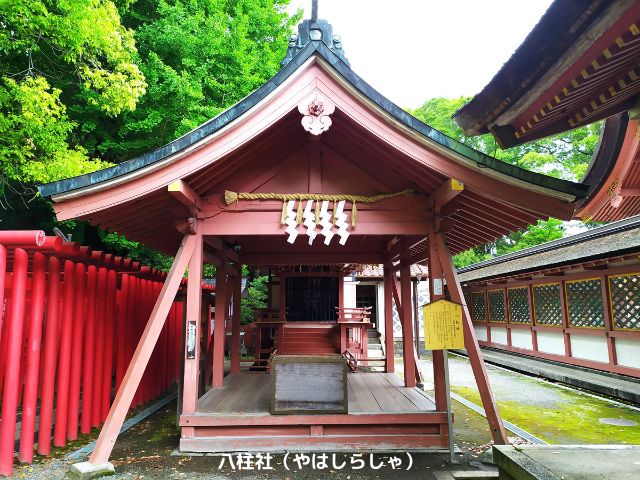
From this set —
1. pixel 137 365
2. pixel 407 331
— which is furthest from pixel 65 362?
pixel 407 331

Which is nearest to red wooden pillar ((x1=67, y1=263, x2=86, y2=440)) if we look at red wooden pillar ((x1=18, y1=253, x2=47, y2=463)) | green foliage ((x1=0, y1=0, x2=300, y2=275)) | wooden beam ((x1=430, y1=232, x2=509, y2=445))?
red wooden pillar ((x1=18, y1=253, x2=47, y2=463))

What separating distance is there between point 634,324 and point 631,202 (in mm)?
6202

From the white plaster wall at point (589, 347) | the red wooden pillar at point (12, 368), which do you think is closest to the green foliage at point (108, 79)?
the red wooden pillar at point (12, 368)

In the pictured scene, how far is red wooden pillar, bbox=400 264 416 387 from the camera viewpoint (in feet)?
23.9

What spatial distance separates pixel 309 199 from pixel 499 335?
1431 cm

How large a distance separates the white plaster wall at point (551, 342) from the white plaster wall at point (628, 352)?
7.76 ft

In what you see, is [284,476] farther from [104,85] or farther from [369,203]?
[104,85]

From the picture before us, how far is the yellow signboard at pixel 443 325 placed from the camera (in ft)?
15.6

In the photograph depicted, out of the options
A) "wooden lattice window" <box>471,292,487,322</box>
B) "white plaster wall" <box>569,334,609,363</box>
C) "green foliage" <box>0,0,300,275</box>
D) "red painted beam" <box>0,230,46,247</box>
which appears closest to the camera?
"red painted beam" <box>0,230,46,247</box>

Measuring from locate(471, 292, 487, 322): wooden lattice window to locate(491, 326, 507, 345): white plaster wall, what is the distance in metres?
0.89

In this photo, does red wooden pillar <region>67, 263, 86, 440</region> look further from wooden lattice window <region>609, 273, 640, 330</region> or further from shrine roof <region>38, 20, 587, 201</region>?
wooden lattice window <region>609, 273, 640, 330</region>

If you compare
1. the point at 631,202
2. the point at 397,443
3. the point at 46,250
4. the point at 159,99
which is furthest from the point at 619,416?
the point at 159,99

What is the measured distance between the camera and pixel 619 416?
7348 millimetres

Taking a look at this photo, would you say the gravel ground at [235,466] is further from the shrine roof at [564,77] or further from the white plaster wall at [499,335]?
the white plaster wall at [499,335]
